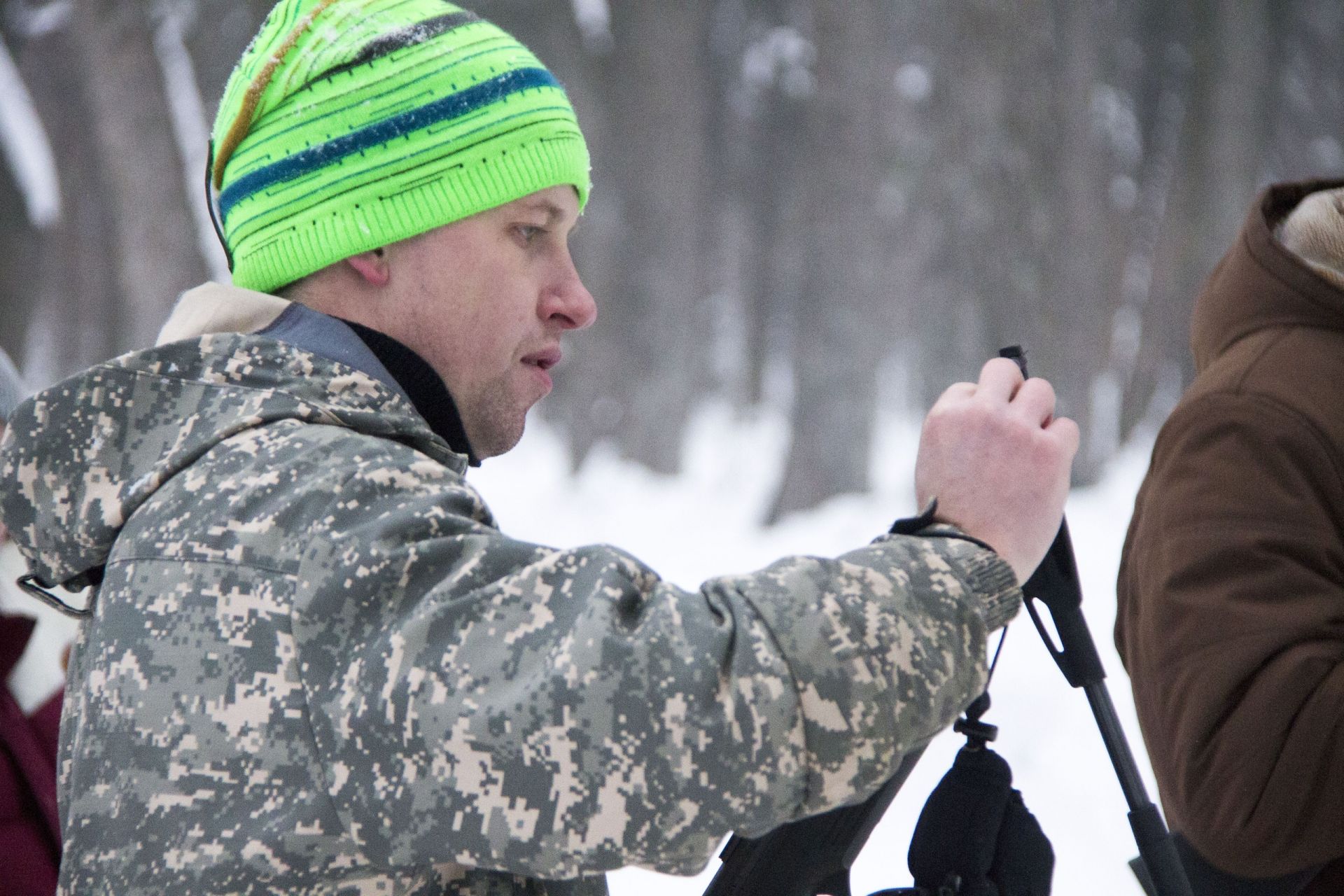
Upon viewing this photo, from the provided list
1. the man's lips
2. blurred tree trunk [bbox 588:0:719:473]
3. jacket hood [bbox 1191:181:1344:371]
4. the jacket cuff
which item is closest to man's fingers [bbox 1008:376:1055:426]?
the jacket cuff

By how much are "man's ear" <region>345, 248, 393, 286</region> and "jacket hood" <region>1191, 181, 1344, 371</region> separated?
1187 millimetres

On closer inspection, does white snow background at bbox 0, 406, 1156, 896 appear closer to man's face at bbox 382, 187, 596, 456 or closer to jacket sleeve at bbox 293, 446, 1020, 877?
man's face at bbox 382, 187, 596, 456

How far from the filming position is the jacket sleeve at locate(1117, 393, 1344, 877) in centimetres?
156

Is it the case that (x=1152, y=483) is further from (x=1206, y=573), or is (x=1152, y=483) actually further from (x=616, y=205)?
(x=616, y=205)

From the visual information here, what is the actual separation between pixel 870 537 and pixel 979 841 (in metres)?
5.82

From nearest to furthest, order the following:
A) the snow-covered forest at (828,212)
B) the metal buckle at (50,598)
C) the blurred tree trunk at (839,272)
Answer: the metal buckle at (50,598) → the snow-covered forest at (828,212) → the blurred tree trunk at (839,272)

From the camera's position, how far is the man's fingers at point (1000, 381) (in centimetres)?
114

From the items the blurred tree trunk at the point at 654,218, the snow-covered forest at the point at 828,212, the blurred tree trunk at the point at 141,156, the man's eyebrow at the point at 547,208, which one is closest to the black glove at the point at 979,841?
the man's eyebrow at the point at 547,208

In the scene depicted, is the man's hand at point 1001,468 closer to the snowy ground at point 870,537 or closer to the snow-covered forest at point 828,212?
the snowy ground at point 870,537

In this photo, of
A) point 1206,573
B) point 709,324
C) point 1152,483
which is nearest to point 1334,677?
point 1206,573

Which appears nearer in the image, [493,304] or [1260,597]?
[493,304]

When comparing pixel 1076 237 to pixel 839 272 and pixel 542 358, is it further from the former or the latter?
pixel 542 358

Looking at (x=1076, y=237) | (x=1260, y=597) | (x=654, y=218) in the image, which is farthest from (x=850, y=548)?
(x=654, y=218)

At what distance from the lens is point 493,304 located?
4.38ft
